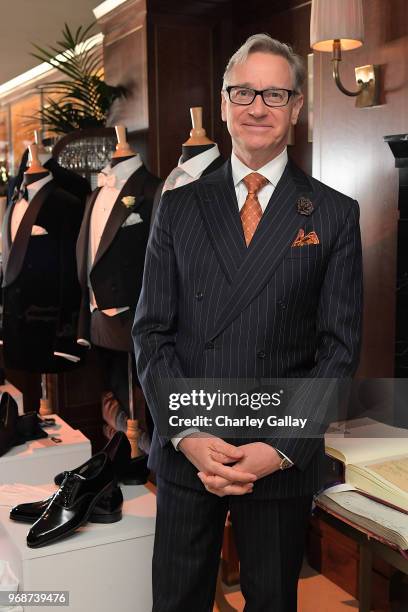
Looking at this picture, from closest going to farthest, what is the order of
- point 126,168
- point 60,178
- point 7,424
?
point 7,424 < point 126,168 < point 60,178

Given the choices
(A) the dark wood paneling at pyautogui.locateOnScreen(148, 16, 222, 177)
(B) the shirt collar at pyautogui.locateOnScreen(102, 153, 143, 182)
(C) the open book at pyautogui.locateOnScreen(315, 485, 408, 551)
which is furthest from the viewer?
(A) the dark wood paneling at pyautogui.locateOnScreen(148, 16, 222, 177)

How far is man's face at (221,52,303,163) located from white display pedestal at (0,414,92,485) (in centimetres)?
152

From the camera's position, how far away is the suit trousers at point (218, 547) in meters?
1.46

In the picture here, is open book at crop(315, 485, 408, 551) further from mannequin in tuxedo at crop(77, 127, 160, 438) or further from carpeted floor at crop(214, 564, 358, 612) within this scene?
mannequin in tuxedo at crop(77, 127, 160, 438)

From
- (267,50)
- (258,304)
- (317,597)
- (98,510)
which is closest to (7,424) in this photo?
(98,510)

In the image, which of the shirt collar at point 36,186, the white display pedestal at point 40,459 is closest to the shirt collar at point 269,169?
the white display pedestal at point 40,459

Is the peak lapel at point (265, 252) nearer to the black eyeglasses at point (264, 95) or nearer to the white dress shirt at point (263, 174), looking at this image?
the white dress shirt at point (263, 174)

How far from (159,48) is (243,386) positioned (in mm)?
2631

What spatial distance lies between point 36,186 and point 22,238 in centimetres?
27

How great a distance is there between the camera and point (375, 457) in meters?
1.64

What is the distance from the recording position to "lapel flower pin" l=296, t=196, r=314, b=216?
1464 millimetres

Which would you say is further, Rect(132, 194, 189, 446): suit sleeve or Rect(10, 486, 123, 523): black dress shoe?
Rect(10, 486, 123, 523): black dress shoe

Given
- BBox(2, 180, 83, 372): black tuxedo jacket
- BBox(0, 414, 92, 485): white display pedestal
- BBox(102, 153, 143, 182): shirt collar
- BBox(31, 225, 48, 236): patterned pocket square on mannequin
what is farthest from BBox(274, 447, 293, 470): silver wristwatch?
BBox(31, 225, 48, 236): patterned pocket square on mannequin

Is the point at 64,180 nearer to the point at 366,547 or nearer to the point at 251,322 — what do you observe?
the point at 251,322
